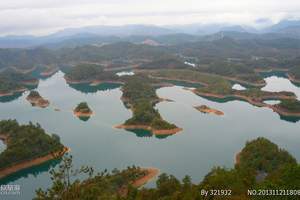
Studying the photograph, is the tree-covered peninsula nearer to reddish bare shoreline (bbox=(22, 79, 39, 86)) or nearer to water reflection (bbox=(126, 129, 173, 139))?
reddish bare shoreline (bbox=(22, 79, 39, 86))

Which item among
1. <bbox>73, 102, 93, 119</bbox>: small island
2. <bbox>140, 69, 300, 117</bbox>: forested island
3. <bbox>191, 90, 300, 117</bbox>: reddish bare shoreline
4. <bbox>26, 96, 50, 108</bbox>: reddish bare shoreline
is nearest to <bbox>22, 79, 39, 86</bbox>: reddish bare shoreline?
<bbox>26, 96, 50, 108</bbox>: reddish bare shoreline

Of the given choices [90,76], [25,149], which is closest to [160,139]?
[25,149]

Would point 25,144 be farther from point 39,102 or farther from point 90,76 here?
point 90,76

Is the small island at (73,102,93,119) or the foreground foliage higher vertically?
the small island at (73,102,93,119)

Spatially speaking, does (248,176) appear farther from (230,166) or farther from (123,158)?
(123,158)

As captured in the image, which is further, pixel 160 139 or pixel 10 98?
pixel 10 98

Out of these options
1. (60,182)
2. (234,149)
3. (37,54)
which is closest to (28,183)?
(234,149)

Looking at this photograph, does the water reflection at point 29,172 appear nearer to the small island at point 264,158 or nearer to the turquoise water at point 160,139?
the turquoise water at point 160,139
